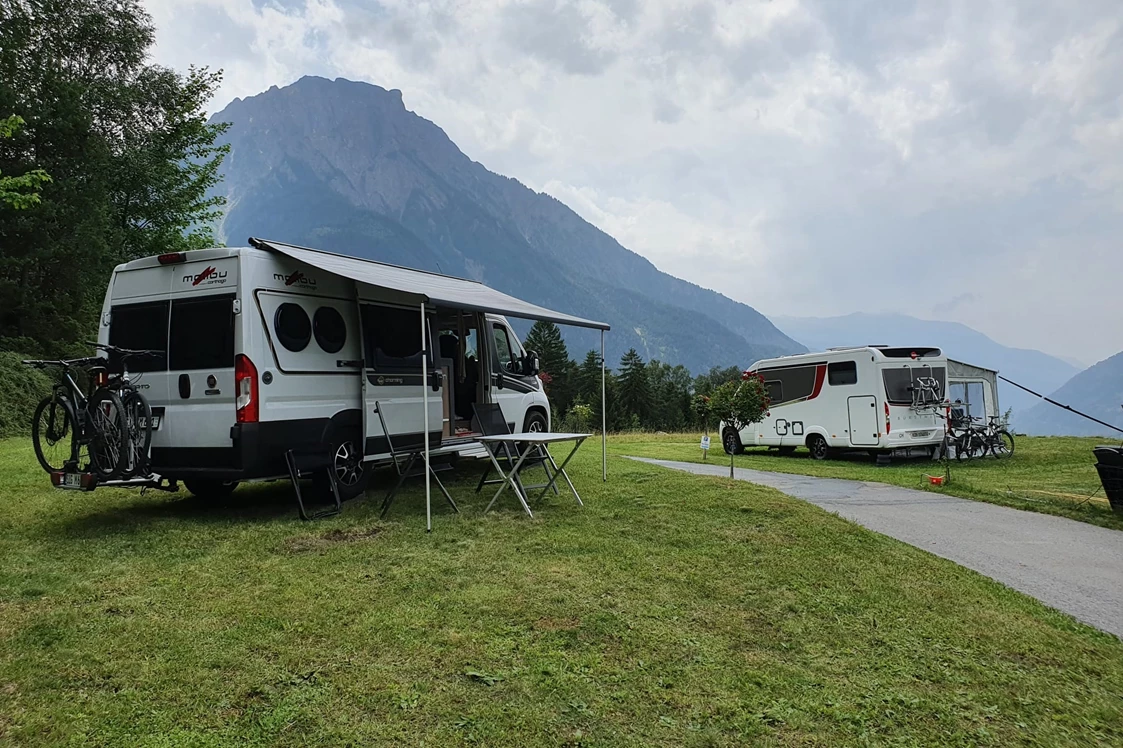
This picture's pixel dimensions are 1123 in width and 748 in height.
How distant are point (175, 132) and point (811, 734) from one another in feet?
78.7

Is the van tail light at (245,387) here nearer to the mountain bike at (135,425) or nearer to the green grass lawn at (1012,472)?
the mountain bike at (135,425)

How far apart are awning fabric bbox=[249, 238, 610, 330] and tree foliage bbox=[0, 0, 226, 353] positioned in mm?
9158

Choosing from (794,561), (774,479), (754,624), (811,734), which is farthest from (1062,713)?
(774,479)

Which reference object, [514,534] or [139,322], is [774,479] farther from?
[139,322]

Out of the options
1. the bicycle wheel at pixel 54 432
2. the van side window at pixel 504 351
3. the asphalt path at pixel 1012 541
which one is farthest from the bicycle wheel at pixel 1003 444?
the bicycle wheel at pixel 54 432

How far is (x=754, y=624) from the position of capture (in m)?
3.54

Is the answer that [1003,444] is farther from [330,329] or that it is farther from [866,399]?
[330,329]

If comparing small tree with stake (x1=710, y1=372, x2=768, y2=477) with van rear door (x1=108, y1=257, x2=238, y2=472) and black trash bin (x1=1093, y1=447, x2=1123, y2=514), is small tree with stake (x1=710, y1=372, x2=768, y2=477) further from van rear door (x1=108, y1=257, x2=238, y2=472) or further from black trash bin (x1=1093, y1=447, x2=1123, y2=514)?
van rear door (x1=108, y1=257, x2=238, y2=472)

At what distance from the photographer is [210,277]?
228 inches

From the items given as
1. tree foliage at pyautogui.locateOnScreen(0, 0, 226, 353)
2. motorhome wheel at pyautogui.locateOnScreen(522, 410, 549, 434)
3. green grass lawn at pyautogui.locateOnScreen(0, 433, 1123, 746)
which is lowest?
green grass lawn at pyautogui.locateOnScreen(0, 433, 1123, 746)

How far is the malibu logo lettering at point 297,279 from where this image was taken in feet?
19.7

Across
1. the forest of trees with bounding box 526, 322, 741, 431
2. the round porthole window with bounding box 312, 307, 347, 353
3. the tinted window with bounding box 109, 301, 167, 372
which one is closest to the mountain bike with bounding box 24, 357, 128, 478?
the tinted window with bounding box 109, 301, 167, 372

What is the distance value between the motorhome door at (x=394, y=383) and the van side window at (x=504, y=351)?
1.40m

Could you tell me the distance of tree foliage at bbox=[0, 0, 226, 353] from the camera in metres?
15.0
